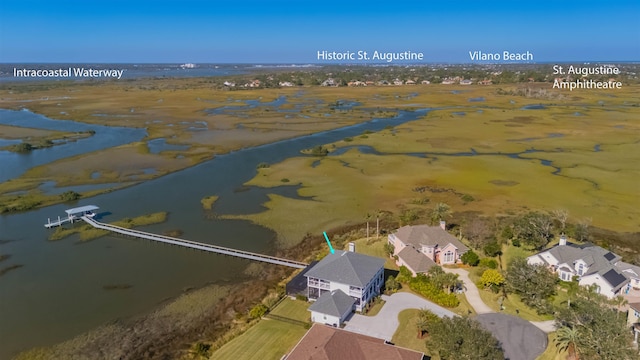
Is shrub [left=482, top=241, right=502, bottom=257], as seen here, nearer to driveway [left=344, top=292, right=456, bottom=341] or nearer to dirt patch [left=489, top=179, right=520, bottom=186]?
driveway [left=344, top=292, right=456, bottom=341]

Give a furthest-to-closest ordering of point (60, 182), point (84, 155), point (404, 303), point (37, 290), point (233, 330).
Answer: point (84, 155)
point (60, 182)
point (37, 290)
point (404, 303)
point (233, 330)

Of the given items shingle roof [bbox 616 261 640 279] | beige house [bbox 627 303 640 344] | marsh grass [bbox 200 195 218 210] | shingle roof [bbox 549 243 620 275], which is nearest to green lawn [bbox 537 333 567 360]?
beige house [bbox 627 303 640 344]

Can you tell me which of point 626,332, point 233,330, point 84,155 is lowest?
point 233,330

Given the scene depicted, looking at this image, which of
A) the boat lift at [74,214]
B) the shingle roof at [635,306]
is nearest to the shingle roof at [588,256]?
the shingle roof at [635,306]

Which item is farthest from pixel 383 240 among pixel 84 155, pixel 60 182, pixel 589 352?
pixel 84 155

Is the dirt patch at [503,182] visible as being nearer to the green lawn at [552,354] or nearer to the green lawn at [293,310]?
the green lawn at [552,354]

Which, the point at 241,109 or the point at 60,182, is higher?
the point at 241,109

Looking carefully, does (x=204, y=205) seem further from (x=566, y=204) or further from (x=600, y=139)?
(x=600, y=139)
